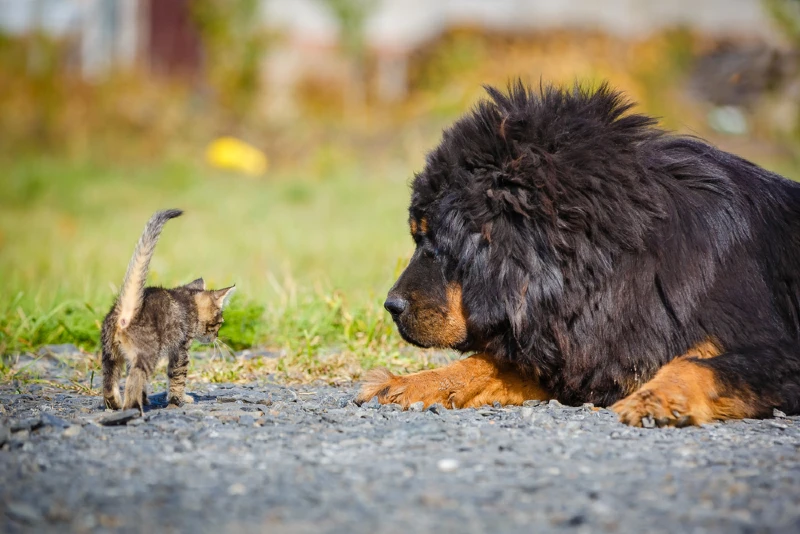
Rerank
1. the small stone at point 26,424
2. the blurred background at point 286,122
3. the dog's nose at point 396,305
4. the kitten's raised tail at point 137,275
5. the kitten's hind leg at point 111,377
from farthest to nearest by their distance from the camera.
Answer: the blurred background at point 286,122 < the dog's nose at point 396,305 < the kitten's hind leg at point 111,377 < the kitten's raised tail at point 137,275 < the small stone at point 26,424

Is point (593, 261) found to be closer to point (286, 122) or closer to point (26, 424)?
point (26, 424)

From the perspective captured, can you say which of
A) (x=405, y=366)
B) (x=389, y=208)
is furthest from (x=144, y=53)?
(x=405, y=366)

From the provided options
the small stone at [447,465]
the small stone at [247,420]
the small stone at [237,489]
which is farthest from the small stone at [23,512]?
the small stone at [447,465]

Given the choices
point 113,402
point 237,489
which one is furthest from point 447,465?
point 113,402

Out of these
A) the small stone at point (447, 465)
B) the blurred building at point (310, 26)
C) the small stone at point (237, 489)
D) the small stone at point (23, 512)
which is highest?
the blurred building at point (310, 26)

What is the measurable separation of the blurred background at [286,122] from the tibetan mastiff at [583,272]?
90 cm

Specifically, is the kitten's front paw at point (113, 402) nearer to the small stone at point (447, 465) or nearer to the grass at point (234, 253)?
the grass at point (234, 253)

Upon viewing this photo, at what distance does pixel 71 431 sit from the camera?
11.1 feet

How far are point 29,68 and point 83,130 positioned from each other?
106 inches

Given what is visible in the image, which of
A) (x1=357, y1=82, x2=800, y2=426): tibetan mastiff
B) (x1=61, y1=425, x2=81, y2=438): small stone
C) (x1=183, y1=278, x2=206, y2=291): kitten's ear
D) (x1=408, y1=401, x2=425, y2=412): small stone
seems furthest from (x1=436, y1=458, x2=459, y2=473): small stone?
(x1=183, y1=278, x2=206, y2=291): kitten's ear

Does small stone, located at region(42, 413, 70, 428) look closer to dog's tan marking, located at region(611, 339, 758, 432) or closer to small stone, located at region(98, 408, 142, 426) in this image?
small stone, located at region(98, 408, 142, 426)

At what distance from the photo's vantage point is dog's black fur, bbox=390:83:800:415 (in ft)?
13.0

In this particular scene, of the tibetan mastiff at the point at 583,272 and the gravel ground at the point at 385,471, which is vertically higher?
→ the tibetan mastiff at the point at 583,272

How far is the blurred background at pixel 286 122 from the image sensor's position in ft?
20.3
